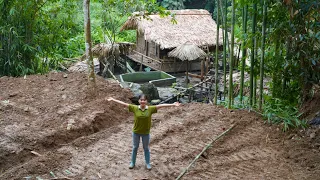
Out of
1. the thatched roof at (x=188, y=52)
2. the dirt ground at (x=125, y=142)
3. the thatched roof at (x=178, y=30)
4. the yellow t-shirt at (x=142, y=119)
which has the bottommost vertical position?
the dirt ground at (x=125, y=142)

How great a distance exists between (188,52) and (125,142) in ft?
36.3

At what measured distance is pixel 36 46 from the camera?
11.3m

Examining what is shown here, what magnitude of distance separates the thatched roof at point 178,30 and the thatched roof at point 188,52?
3.49ft

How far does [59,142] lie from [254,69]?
12.0 ft

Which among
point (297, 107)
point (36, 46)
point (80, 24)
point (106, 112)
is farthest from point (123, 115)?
point (80, 24)

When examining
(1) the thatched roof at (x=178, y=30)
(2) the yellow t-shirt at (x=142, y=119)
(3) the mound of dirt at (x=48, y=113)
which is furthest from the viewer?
(1) the thatched roof at (x=178, y=30)

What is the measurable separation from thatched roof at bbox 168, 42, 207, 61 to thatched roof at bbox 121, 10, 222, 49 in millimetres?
1063

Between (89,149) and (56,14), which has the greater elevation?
(56,14)

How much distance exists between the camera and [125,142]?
19.6ft

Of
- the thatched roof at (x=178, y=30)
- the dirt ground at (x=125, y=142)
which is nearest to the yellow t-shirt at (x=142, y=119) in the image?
the dirt ground at (x=125, y=142)

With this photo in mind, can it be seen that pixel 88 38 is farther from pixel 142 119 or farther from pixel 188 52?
pixel 188 52

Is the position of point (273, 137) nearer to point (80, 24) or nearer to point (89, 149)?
point (89, 149)

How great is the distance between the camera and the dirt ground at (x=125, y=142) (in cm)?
495

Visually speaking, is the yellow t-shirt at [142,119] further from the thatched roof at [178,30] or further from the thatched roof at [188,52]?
the thatched roof at [178,30]
